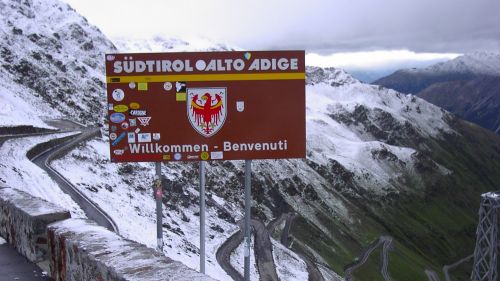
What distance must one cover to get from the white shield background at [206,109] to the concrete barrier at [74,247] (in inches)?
183

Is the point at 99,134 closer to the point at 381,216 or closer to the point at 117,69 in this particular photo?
the point at 117,69

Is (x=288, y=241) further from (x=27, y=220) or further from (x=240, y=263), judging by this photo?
(x=27, y=220)

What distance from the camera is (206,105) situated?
13125mm

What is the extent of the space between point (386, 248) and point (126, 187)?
344 feet

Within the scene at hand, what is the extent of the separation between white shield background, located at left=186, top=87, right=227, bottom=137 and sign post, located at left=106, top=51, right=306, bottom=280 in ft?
0.09

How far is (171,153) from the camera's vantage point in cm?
1345

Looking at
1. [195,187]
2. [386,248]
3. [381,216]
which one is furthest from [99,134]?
[381,216]

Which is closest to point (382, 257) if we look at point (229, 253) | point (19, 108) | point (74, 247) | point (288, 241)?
point (288, 241)

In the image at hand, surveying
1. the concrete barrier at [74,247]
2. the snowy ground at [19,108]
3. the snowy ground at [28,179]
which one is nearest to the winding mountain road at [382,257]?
the snowy ground at [19,108]

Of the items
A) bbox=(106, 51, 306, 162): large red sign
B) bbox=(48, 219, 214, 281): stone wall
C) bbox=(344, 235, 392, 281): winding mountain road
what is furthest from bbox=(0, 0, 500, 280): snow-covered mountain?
bbox=(48, 219, 214, 281): stone wall

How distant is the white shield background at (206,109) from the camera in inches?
515

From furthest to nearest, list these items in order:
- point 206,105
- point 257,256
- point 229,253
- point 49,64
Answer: point 49,64, point 257,256, point 229,253, point 206,105

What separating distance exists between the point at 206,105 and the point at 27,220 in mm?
5540

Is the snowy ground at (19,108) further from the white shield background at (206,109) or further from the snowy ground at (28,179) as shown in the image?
the white shield background at (206,109)
